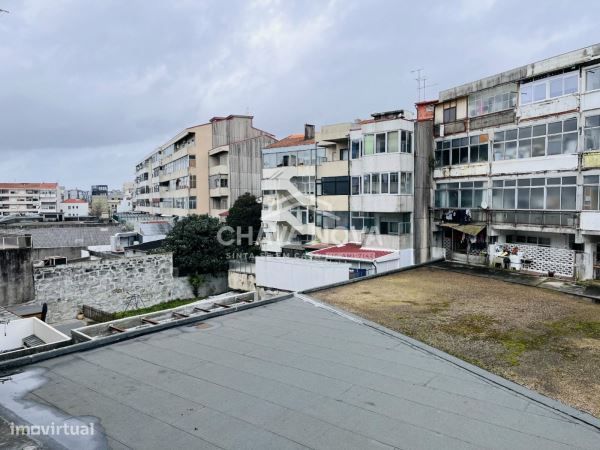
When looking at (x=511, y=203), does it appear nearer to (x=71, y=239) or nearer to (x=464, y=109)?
(x=464, y=109)

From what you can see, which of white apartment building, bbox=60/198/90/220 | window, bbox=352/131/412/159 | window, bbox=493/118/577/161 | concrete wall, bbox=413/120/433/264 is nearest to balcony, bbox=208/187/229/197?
window, bbox=352/131/412/159

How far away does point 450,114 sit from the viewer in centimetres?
2431

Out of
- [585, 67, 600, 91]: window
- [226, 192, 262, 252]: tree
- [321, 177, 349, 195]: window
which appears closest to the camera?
[585, 67, 600, 91]: window

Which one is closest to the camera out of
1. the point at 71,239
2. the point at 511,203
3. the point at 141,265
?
the point at 511,203

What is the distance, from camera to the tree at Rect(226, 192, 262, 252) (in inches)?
1342

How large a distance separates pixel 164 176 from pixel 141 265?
99.5 feet

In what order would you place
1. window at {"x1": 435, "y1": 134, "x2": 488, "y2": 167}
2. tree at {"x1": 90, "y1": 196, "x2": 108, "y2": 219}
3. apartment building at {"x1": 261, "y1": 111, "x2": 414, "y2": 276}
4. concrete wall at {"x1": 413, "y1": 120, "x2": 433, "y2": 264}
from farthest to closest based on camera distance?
tree at {"x1": 90, "y1": 196, "x2": 108, "y2": 219} → concrete wall at {"x1": 413, "y1": 120, "x2": 433, "y2": 264} → apartment building at {"x1": 261, "y1": 111, "x2": 414, "y2": 276} → window at {"x1": 435, "y1": 134, "x2": 488, "y2": 167}

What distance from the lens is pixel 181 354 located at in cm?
754

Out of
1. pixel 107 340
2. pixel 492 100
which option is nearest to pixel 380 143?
pixel 492 100

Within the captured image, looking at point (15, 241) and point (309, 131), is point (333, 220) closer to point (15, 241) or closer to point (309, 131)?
point (309, 131)

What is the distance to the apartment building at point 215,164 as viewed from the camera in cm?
4019

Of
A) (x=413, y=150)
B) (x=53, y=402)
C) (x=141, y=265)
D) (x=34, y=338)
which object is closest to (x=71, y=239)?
(x=141, y=265)

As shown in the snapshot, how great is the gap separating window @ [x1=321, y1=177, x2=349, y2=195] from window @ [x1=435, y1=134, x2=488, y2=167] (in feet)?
19.3

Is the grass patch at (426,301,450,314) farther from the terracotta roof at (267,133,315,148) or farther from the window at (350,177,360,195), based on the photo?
the terracotta roof at (267,133,315,148)
